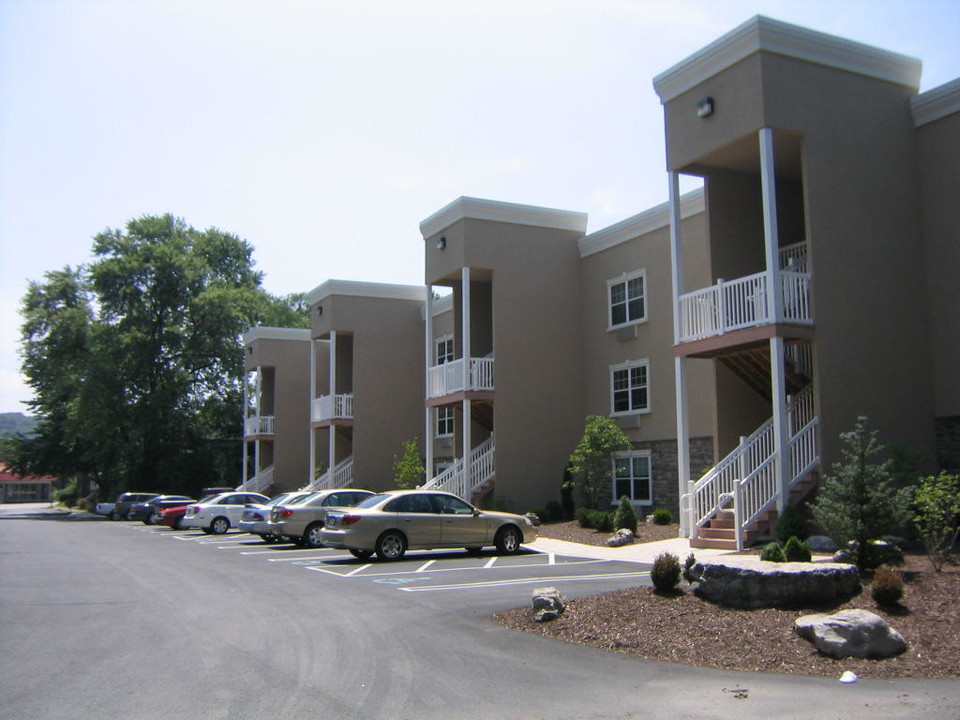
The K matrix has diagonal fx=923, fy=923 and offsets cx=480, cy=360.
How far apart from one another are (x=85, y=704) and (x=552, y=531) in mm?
17673

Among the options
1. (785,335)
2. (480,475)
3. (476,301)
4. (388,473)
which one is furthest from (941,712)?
(388,473)

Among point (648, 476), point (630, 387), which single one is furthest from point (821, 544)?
point (630, 387)

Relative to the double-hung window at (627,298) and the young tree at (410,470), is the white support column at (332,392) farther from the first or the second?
the double-hung window at (627,298)

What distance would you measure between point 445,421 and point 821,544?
21631mm

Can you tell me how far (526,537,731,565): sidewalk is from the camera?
17.8 m

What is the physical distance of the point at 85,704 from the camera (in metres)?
7.46

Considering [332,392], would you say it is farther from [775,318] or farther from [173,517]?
[775,318]

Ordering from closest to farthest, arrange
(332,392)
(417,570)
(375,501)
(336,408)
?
(417,570) < (375,501) < (332,392) < (336,408)

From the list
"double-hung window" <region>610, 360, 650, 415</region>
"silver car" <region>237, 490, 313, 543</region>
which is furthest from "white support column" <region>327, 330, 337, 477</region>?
"double-hung window" <region>610, 360, 650, 415</region>

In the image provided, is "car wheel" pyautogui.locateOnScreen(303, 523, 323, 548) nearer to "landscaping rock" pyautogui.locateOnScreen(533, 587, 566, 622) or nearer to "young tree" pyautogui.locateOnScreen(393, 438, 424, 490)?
"young tree" pyautogui.locateOnScreen(393, 438, 424, 490)

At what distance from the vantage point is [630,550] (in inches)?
768

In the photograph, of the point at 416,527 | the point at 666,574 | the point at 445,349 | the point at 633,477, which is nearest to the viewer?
the point at 666,574

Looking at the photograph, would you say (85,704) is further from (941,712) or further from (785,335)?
(785,335)

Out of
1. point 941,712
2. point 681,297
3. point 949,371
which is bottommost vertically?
point 941,712
